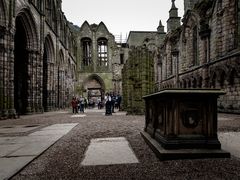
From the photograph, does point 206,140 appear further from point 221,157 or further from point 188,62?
point 188,62

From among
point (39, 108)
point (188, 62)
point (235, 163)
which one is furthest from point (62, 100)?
point (235, 163)

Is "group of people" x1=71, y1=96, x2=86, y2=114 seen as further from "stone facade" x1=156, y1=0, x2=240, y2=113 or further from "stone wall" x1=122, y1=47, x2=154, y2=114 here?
"stone facade" x1=156, y1=0, x2=240, y2=113

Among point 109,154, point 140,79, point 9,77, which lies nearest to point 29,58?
point 9,77

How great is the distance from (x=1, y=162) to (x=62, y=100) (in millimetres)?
28028

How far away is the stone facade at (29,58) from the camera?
1343 centimetres

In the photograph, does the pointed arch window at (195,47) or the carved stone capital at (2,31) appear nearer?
the carved stone capital at (2,31)

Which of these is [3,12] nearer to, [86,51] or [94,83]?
[86,51]

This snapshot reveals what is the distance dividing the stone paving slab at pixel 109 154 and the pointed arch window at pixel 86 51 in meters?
39.0

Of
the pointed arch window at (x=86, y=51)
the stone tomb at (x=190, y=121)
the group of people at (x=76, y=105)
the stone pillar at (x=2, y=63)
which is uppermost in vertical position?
the pointed arch window at (x=86, y=51)

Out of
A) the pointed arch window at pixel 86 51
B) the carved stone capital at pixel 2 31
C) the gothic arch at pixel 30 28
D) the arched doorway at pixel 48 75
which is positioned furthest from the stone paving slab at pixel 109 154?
the pointed arch window at pixel 86 51

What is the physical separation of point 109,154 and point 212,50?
17.2 m

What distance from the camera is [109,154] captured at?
162 inches

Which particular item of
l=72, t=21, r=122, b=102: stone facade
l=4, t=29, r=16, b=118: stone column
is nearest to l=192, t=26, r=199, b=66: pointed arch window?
l=4, t=29, r=16, b=118: stone column

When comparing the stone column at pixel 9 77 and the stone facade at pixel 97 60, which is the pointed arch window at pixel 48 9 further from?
the stone facade at pixel 97 60
